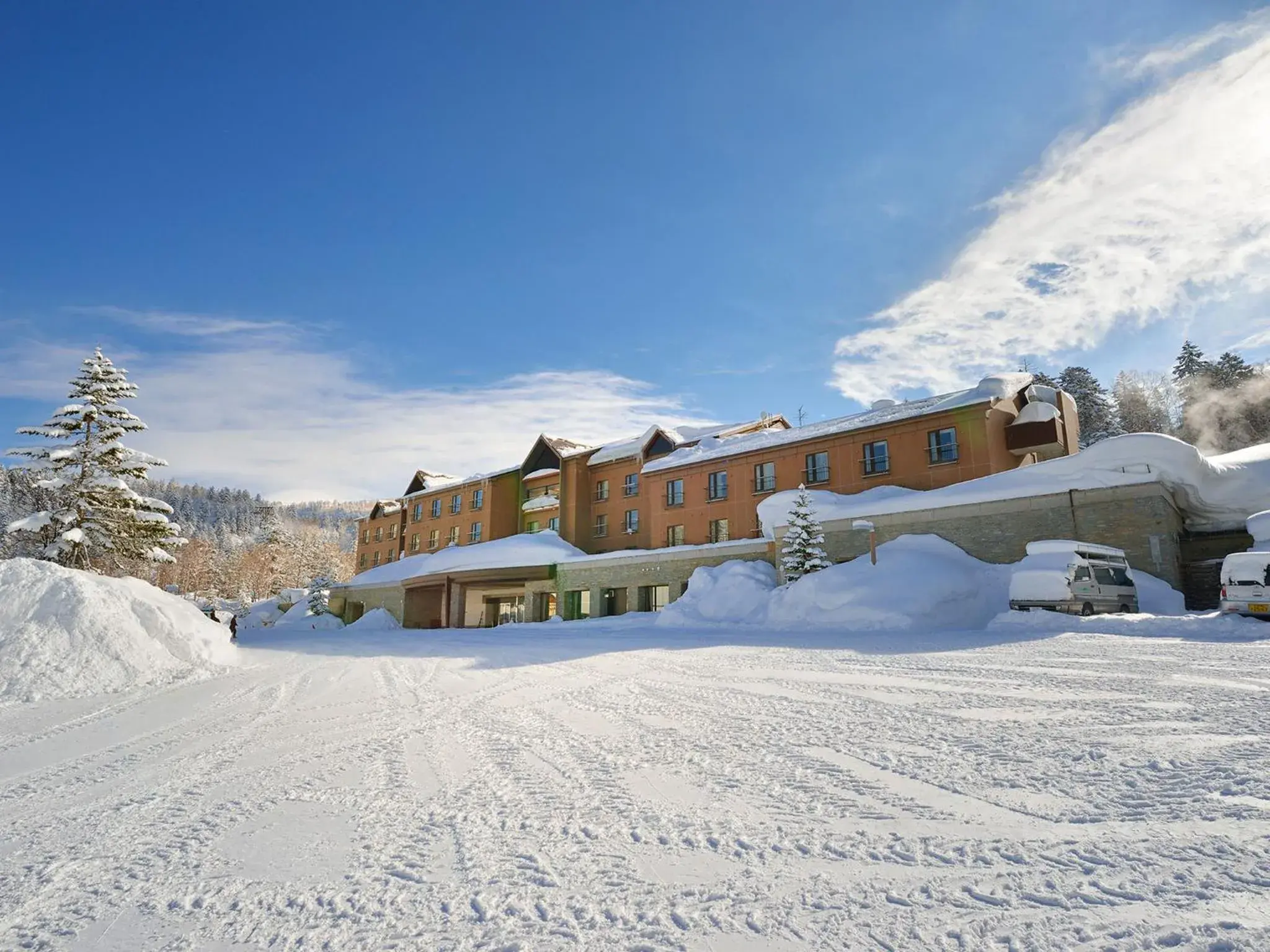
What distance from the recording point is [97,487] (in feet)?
80.8

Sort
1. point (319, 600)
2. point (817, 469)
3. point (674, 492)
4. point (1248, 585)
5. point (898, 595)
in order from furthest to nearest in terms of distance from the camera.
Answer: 1. point (319, 600)
2. point (674, 492)
3. point (817, 469)
4. point (898, 595)
5. point (1248, 585)

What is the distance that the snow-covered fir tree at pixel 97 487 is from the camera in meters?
23.6

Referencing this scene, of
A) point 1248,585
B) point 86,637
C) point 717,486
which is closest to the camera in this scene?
point 86,637

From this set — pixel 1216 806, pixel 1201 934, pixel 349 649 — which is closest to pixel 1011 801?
Result: pixel 1216 806

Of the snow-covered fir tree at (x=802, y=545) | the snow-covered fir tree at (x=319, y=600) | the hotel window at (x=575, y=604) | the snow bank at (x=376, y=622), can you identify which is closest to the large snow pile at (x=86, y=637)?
the snow-covered fir tree at (x=802, y=545)

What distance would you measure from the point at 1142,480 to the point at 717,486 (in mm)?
18049

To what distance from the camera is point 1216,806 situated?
370 cm

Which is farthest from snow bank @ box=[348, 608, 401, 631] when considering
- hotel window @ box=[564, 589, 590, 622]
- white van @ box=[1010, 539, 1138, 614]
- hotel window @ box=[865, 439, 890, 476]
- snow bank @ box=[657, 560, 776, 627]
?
white van @ box=[1010, 539, 1138, 614]

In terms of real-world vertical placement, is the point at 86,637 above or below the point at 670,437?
below

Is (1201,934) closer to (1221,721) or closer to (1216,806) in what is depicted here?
(1216,806)

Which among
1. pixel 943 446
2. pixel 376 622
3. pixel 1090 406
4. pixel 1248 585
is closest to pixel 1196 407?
pixel 1090 406

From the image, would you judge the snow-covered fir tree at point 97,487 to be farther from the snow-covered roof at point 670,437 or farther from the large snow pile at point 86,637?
the snow-covered roof at point 670,437

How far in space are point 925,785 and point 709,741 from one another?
1.92 metres

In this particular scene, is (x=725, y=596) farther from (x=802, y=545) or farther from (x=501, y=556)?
(x=501, y=556)
